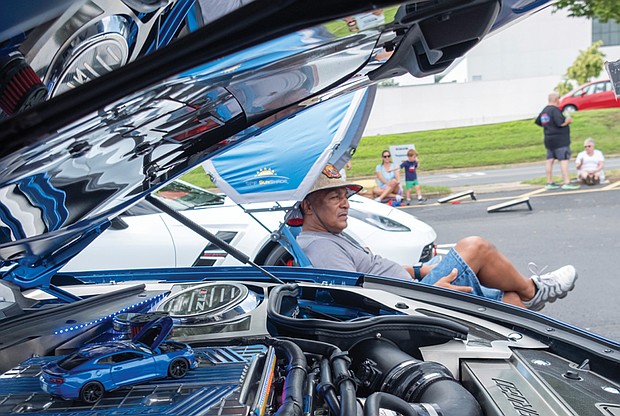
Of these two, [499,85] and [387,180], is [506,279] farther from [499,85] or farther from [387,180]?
[499,85]

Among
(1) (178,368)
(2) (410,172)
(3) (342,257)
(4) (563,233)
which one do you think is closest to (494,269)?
(3) (342,257)

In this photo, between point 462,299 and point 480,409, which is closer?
point 480,409

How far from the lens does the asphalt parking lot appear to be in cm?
504

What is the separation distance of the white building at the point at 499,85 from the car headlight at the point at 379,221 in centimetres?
1563

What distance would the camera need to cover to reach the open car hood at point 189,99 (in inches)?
29.2

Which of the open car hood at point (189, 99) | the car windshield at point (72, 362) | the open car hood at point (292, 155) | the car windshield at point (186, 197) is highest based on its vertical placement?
the open car hood at point (189, 99)

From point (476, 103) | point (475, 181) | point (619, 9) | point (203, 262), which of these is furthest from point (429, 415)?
point (476, 103)

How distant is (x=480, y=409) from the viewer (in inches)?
54.4

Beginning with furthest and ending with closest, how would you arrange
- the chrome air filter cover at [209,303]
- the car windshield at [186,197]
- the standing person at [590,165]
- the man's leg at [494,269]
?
1. the standing person at [590,165]
2. the car windshield at [186,197]
3. the man's leg at [494,269]
4. the chrome air filter cover at [209,303]

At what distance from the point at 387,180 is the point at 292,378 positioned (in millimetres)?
9778

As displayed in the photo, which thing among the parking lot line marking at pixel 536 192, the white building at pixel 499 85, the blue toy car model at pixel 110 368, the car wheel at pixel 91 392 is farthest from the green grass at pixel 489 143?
the car wheel at pixel 91 392

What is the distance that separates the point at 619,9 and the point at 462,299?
4981 millimetres

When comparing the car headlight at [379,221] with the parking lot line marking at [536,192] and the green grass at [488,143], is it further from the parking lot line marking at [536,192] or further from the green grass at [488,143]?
the green grass at [488,143]

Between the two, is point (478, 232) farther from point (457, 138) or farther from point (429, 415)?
point (457, 138)
